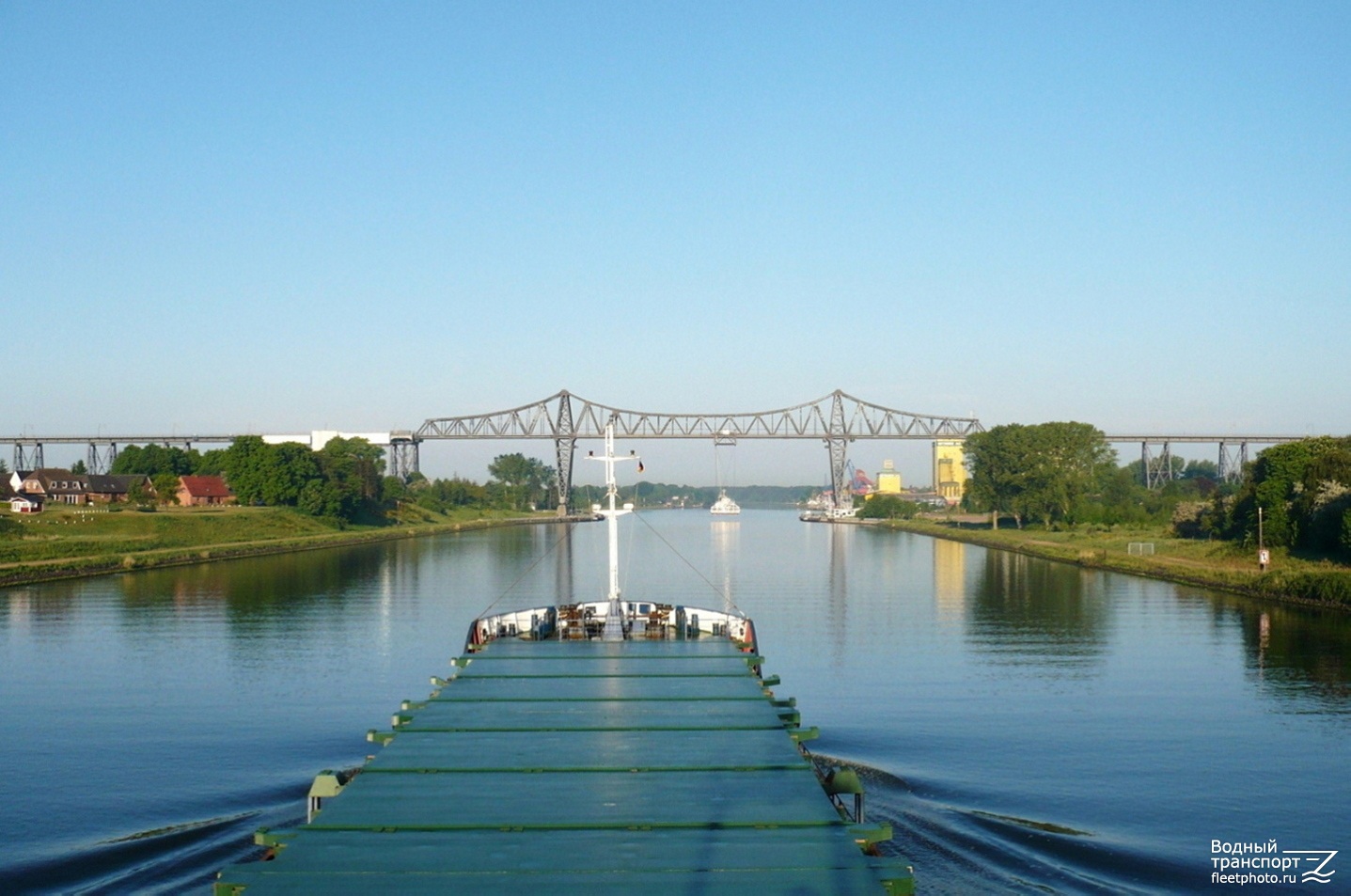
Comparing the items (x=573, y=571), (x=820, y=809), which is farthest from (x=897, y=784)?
(x=573, y=571)

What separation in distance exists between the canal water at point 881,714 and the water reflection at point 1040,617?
0.73 ft

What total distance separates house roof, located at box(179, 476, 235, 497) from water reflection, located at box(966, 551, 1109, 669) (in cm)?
7701

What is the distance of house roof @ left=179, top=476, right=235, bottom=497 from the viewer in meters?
110

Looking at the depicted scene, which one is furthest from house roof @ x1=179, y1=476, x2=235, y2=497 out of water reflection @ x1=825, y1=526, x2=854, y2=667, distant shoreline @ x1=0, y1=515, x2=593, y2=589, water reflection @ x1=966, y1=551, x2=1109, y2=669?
water reflection @ x1=966, y1=551, x2=1109, y2=669

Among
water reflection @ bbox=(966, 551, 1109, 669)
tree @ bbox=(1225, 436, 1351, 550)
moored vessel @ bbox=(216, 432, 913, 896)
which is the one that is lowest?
water reflection @ bbox=(966, 551, 1109, 669)

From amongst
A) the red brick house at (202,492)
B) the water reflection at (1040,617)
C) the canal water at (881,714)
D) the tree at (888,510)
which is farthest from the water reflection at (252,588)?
the tree at (888,510)

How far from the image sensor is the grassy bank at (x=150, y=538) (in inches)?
2240

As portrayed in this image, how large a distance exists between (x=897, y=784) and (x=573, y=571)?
154 feet

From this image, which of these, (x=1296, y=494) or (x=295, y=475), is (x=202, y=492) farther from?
(x=1296, y=494)

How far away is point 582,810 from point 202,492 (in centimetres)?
10935

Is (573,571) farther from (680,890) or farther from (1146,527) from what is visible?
(680,890)

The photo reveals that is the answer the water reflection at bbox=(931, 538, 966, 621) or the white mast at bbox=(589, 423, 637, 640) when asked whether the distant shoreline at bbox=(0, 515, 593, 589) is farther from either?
the water reflection at bbox=(931, 538, 966, 621)

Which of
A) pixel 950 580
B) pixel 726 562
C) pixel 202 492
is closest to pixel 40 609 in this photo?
pixel 950 580

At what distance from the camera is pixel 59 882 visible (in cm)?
1380
